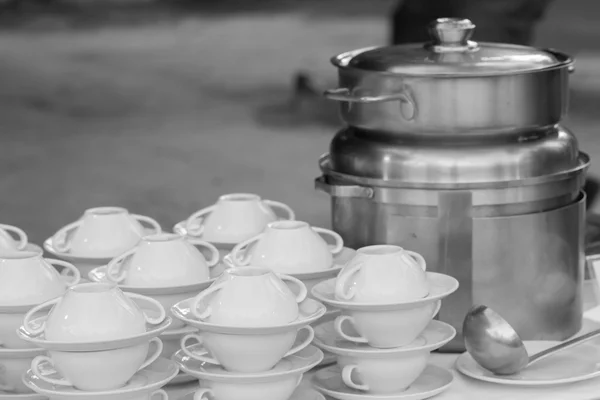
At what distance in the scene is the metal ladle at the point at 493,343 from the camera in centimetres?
124

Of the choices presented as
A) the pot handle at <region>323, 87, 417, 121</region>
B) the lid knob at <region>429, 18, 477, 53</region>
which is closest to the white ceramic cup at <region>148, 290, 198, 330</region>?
the pot handle at <region>323, 87, 417, 121</region>

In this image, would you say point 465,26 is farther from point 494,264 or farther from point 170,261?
point 170,261

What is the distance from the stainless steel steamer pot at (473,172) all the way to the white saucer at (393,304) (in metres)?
0.11

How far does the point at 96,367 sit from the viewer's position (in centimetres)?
107

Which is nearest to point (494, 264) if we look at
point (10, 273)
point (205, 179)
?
point (10, 273)

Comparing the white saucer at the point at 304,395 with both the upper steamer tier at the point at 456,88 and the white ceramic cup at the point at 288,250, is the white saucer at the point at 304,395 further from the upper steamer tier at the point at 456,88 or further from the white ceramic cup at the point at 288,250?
the upper steamer tier at the point at 456,88

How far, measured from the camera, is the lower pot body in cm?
136

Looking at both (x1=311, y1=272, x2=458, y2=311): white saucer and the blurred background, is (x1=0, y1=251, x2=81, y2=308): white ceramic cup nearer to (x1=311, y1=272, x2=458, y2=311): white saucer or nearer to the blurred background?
(x1=311, y1=272, x2=458, y2=311): white saucer

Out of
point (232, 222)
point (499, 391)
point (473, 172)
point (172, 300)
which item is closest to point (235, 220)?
point (232, 222)

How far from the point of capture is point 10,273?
1.21 m

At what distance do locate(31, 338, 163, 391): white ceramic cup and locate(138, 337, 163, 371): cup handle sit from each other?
2cm

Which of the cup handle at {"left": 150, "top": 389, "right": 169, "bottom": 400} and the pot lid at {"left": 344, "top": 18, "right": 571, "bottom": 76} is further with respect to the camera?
the pot lid at {"left": 344, "top": 18, "right": 571, "bottom": 76}

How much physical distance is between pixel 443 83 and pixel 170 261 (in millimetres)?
399

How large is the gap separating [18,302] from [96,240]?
9.0 inches
